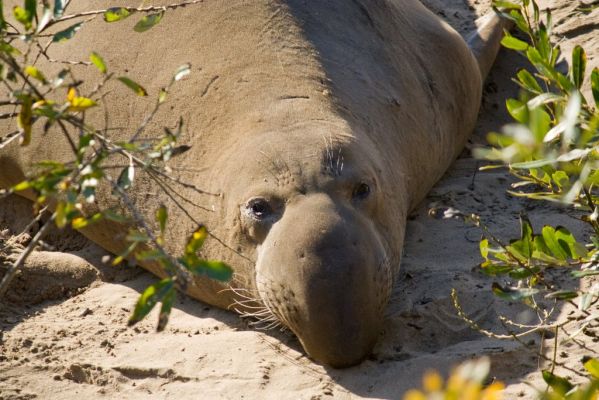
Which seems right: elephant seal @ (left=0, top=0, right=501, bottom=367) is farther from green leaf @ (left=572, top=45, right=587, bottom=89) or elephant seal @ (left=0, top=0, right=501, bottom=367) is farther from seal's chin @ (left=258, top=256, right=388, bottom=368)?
green leaf @ (left=572, top=45, right=587, bottom=89)

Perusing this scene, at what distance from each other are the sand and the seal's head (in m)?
0.16

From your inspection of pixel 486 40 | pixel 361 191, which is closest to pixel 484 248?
pixel 361 191

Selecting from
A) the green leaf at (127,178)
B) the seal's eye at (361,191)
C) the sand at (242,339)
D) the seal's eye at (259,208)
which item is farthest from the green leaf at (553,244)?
the seal's eye at (259,208)

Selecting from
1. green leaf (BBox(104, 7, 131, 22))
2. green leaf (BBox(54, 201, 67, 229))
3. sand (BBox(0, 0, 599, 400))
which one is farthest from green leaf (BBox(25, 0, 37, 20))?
sand (BBox(0, 0, 599, 400))

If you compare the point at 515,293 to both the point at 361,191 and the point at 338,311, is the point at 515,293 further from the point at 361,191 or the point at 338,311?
the point at 361,191

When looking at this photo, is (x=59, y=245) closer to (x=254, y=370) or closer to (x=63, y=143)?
(x=63, y=143)

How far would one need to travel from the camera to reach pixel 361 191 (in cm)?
418

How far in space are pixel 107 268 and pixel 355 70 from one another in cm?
158

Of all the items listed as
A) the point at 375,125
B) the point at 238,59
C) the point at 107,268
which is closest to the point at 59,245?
the point at 107,268

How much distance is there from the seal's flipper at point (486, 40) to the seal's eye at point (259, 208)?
2860 mm

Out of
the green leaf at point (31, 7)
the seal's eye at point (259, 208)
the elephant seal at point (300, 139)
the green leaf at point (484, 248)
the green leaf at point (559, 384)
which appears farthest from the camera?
the seal's eye at point (259, 208)

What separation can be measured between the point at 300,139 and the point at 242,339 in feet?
2.85

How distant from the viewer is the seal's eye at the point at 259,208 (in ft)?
13.6

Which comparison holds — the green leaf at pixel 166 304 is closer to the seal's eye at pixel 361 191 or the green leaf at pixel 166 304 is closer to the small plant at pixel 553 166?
the small plant at pixel 553 166
